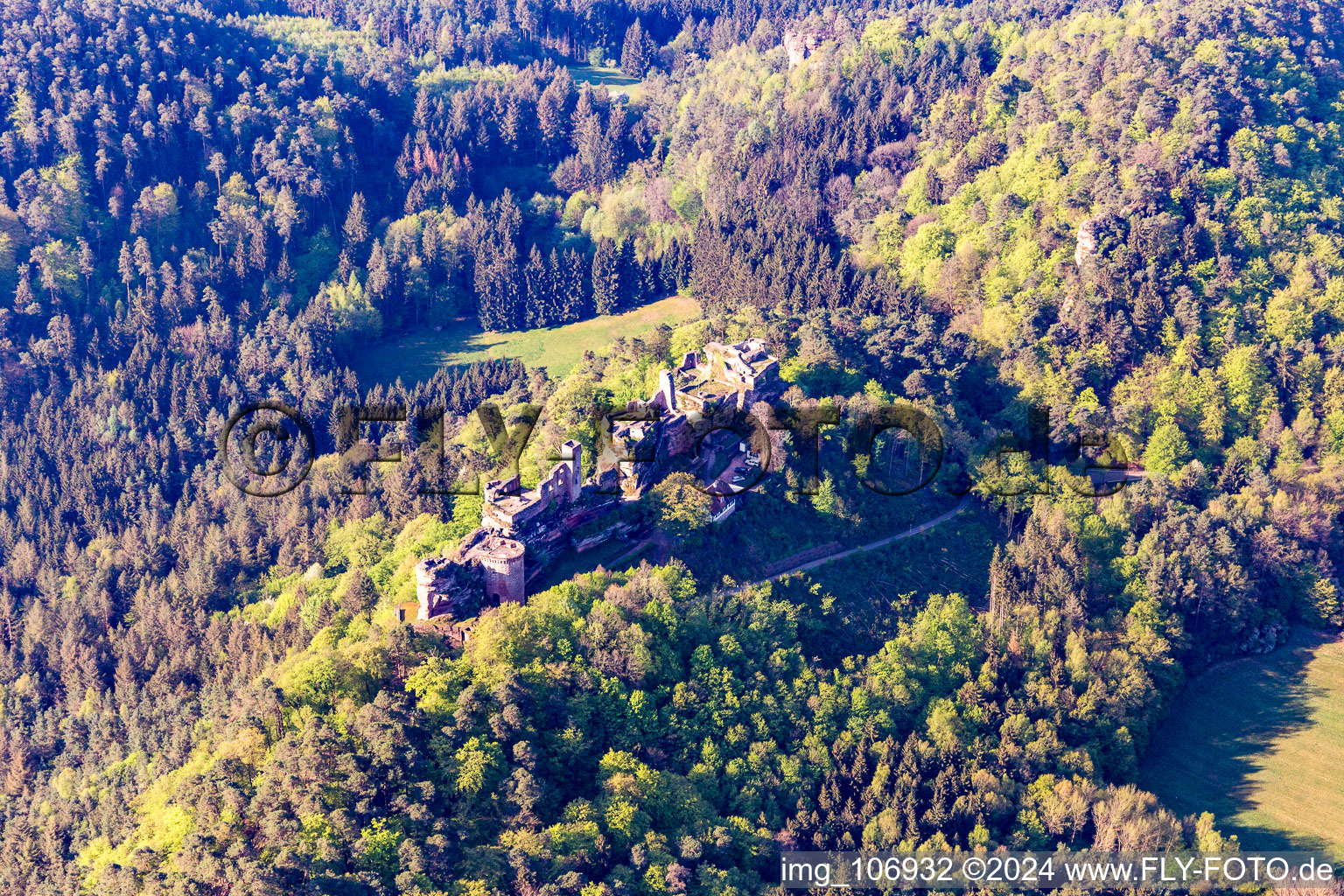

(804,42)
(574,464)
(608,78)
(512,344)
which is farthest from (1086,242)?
(608,78)

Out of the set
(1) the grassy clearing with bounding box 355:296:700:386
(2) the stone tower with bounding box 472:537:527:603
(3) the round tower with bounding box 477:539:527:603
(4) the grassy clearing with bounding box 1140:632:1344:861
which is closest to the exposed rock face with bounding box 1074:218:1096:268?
(1) the grassy clearing with bounding box 355:296:700:386

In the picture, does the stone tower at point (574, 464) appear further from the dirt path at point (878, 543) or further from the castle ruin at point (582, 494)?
the dirt path at point (878, 543)

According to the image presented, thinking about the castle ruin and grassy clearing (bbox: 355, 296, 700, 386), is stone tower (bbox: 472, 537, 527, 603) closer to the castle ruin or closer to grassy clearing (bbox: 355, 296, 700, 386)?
the castle ruin

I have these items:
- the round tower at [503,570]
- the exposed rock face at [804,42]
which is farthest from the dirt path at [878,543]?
the exposed rock face at [804,42]

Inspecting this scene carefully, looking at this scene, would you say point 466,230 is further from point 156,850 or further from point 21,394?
point 156,850

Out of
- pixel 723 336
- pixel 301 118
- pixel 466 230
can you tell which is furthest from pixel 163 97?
pixel 723 336
